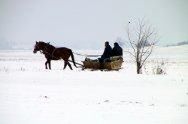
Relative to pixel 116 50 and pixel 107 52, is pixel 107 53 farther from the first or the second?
pixel 116 50

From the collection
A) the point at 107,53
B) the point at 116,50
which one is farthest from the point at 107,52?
the point at 116,50

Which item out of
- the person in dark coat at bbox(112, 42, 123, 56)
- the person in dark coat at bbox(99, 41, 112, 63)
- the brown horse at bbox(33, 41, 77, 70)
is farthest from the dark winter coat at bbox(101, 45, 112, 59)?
the brown horse at bbox(33, 41, 77, 70)

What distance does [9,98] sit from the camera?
1145cm

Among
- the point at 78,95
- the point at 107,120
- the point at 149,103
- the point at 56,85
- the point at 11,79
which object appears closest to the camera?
the point at 107,120

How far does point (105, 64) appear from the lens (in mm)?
20609

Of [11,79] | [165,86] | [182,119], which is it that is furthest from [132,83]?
[182,119]

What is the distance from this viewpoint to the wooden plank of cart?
2039 centimetres

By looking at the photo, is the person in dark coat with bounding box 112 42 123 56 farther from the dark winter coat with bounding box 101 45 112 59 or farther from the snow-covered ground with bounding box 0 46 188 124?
the snow-covered ground with bounding box 0 46 188 124

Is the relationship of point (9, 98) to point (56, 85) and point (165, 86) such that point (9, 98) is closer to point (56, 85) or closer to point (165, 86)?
point (56, 85)

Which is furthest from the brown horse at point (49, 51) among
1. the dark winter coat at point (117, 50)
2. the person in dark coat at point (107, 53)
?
the dark winter coat at point (117, 50)

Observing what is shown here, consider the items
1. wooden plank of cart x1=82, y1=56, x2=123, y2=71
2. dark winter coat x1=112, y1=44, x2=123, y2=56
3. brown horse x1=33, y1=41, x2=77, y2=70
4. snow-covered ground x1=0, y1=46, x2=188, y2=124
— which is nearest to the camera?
snow-covered ground x1=0, y1=46, x2=188, y2=124

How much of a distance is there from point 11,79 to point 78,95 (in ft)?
18.6

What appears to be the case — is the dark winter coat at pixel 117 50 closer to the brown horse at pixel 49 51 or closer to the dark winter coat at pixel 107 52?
the dark winter coat at pixel 107 52

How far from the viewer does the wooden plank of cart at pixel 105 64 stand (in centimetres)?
2039
